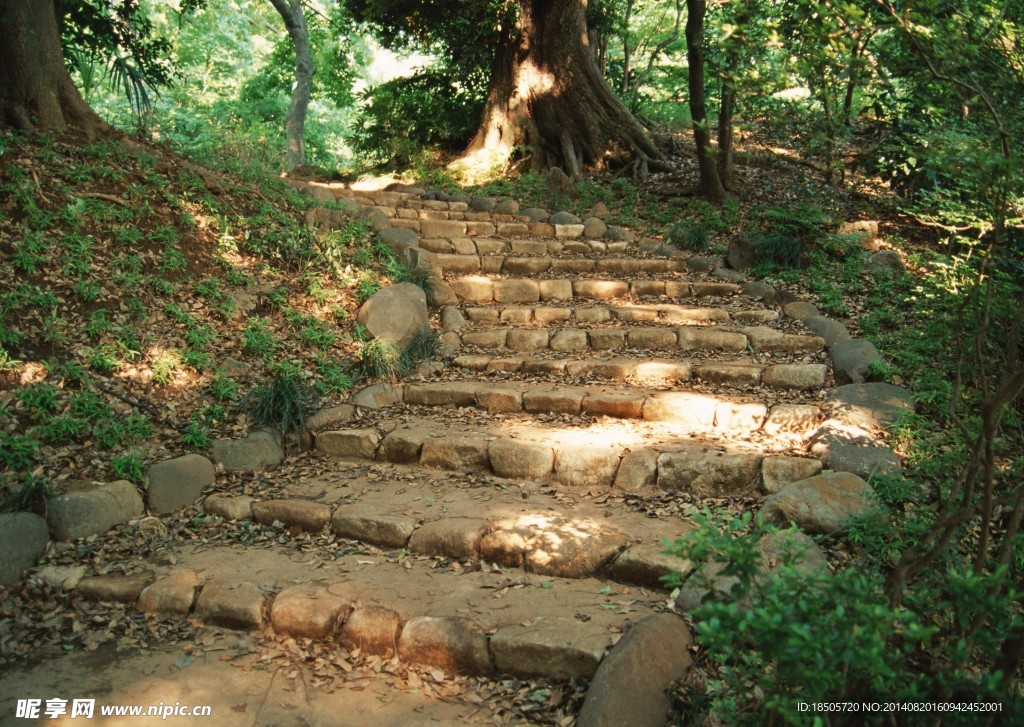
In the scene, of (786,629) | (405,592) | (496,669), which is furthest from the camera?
(405,592)

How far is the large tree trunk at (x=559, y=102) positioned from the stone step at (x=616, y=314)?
429cm

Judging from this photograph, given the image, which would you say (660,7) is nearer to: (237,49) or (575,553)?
(237,49)

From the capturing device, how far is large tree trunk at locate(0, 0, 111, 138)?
5.75 meters

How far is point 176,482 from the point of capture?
3916 mm

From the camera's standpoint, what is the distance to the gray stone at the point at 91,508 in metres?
3.45

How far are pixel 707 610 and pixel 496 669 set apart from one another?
4.18ft

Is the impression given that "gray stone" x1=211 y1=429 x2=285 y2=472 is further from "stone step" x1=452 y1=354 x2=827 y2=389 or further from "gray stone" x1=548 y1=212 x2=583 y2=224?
"gray stone" x1=548 y1=212 x2=583 y2=224

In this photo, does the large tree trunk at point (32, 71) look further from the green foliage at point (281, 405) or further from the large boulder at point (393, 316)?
the green foliage at point (281, 405)

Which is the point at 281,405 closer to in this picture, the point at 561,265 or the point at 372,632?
the point at 372,632

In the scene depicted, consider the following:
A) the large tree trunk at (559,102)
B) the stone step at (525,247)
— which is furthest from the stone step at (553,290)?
the large tree trunk at (559,102)

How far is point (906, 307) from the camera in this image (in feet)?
17.2

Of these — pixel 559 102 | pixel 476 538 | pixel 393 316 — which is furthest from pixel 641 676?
pixel 559 102

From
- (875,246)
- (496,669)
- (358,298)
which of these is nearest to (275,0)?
(358,298)

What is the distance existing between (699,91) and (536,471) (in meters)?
5.76
